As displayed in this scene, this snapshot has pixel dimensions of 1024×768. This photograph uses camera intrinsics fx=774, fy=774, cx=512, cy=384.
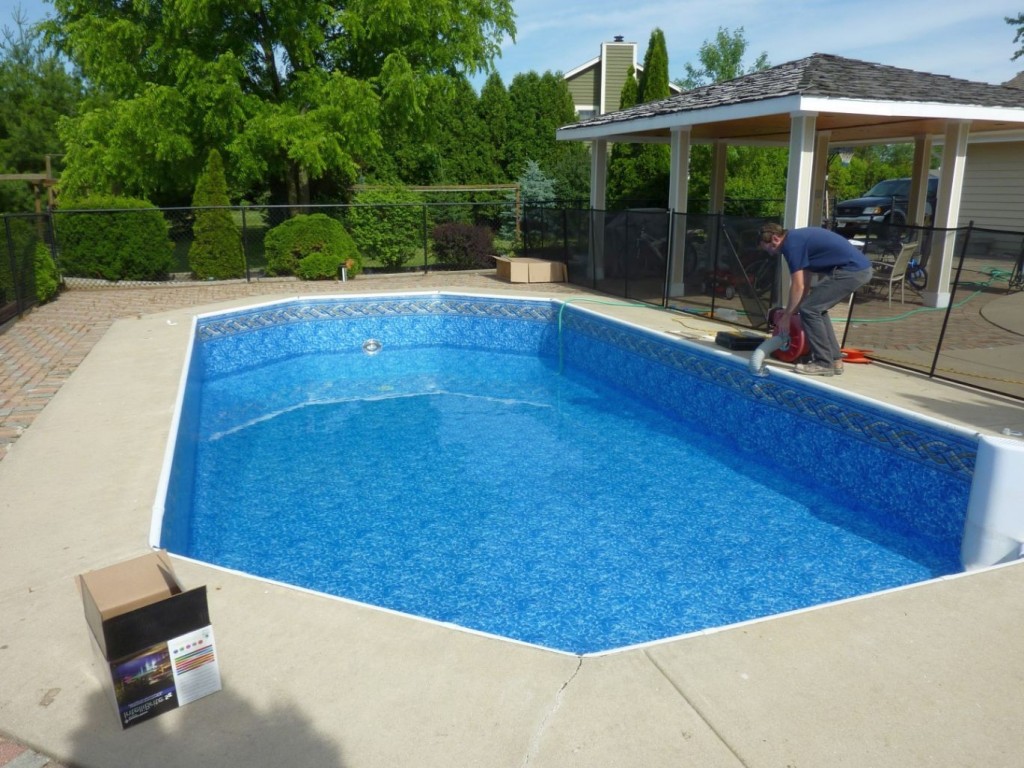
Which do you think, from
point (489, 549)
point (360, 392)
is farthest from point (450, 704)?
point (360, 392)

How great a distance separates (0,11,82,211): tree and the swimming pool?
62.0ft

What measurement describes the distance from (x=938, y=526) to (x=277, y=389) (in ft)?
25.5

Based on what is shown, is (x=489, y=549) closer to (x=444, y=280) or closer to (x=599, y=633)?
(x=599, y=633)

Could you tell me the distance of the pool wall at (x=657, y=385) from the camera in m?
5.86

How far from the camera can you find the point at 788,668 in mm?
3213

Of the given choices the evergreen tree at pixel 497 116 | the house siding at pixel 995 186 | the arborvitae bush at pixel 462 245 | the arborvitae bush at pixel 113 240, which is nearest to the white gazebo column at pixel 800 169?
the arborvitae bush at pixel 462 245

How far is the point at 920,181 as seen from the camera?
14.8 meters

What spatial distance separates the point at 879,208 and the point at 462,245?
1159cm

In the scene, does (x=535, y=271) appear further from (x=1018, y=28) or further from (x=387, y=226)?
(x=1018, y=28)

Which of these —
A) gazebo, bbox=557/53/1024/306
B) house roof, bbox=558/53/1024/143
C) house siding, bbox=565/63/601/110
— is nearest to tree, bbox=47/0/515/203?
gazebo, bbox=557/53/1024/306

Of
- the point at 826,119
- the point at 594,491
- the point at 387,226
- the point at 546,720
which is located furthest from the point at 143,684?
the point at 387,226

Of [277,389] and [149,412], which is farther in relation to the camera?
[277,389]

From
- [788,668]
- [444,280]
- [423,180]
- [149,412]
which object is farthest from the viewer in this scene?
[423,180]

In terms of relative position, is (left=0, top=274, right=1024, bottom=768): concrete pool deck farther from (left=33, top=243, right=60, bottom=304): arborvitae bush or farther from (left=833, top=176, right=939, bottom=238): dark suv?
(left=833, top=176, right=939, bottom=238): dark suv
